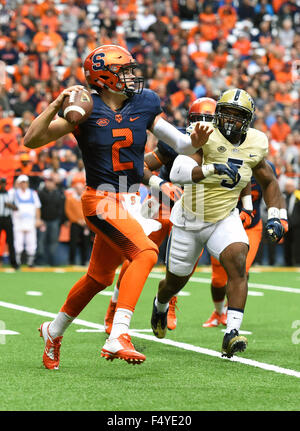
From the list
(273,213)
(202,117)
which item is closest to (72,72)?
(202,117)

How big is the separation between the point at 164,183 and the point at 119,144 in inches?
72.1

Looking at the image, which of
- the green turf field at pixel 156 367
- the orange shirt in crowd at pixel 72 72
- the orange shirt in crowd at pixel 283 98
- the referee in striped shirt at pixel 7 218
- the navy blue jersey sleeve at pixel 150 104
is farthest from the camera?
the orange shirt in crowd at pixel 283 98

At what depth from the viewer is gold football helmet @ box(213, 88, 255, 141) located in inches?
222

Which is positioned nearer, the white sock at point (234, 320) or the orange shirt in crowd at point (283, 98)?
the white sock at point (234, 320)

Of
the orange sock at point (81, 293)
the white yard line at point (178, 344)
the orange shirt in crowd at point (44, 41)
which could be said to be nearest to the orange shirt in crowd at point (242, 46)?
the orange shirt in crowd at point (44, 41)

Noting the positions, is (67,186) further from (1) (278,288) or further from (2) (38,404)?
(2) (38,404)

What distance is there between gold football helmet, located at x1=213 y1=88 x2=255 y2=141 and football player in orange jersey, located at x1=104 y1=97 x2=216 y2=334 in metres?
1.02

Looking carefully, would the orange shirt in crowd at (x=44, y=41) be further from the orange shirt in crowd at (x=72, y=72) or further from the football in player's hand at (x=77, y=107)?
the football in player's hand at (x=77, y=107)

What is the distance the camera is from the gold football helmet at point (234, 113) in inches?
222

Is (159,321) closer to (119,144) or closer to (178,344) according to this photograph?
(178,344)

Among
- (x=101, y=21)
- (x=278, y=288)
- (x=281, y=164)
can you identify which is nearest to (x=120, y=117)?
(x=278, y=288)

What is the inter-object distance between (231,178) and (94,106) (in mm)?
1060

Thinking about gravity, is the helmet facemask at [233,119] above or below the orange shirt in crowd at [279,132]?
below

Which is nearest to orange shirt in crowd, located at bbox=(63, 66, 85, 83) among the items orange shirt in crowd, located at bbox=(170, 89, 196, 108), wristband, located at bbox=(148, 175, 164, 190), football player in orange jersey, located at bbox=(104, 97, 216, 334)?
orange shirt in crowd, located at bbox=(170, 89, 196, 108)
